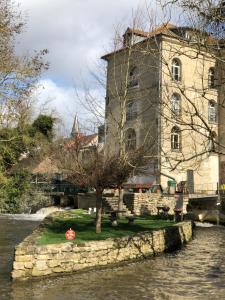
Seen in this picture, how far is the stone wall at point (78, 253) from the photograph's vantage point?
14109 mm

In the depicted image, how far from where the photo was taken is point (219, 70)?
41.6ft

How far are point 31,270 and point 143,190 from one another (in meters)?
26.6

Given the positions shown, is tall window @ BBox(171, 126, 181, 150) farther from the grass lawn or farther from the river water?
the river water

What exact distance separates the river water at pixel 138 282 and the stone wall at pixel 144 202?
45.2ft

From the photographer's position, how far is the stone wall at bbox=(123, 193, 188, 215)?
32972 millimetres

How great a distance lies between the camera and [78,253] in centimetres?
1540

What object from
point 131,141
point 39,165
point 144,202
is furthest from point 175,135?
point 39,165

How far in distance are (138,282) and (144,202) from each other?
767 inches

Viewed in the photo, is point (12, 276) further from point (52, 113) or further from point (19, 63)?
point (52, 113)

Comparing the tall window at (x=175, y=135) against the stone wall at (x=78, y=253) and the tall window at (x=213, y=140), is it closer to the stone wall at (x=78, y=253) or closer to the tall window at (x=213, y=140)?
the tall window at (x=213, y=140)

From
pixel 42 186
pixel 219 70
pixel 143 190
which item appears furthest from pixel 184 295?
pixel 42 186

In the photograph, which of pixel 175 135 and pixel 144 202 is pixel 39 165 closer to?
pixel 144 202

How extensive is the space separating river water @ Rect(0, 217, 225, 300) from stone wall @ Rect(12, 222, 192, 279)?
0.36 metres

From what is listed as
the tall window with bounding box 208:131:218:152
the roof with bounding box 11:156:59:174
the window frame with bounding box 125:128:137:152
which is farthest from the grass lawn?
the roof with bounding box 11:156:59:174
